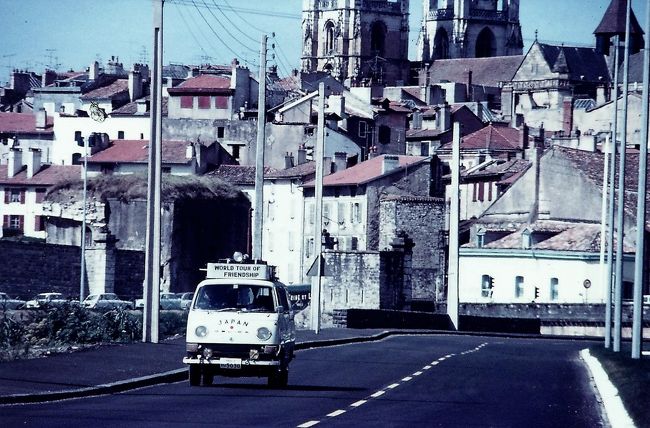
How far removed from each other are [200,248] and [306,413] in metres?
77.1

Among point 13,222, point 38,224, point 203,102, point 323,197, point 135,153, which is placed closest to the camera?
point 323,197

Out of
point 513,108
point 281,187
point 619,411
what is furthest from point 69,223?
point 513,108

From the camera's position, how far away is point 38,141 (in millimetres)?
128500

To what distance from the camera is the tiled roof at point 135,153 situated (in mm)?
111094

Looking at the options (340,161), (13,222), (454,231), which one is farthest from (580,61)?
(454,231)

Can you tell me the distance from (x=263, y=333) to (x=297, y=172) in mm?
80680

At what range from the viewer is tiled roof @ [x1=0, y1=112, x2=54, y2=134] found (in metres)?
129

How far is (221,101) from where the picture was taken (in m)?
128

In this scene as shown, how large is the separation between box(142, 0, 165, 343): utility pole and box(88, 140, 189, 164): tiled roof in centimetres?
6930

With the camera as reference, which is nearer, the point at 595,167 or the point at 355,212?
the point at 595,167

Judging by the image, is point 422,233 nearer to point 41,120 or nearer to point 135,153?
point 135,153

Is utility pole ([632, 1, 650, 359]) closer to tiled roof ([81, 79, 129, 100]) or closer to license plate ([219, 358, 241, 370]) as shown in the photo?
license plate ([219, 358, 241, 370])

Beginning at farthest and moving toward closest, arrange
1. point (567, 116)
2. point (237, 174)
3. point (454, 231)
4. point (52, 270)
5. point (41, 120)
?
point (567, 116)
point (41, 120)
point (237, 174)
point (52, 270)
point (454, 231)

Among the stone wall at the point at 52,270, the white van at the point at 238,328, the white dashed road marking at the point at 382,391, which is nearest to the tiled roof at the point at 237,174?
the stone wall at the point at 52,270
